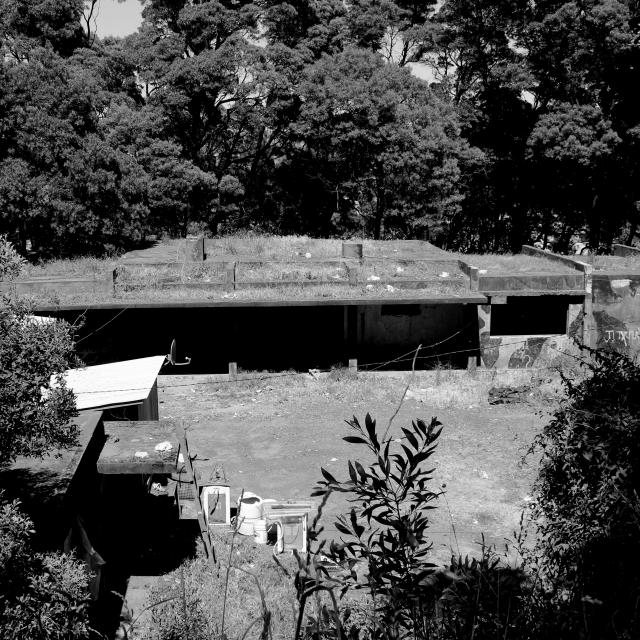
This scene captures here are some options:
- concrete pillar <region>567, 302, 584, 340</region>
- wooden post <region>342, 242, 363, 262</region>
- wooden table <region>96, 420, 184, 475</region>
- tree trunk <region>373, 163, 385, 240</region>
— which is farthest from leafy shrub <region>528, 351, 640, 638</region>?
tree trunk <region>373, 163, 385, 240</region>

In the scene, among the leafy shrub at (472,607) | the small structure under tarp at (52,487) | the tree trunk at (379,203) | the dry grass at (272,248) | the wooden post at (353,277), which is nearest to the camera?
the leafy shrub at (472,607)

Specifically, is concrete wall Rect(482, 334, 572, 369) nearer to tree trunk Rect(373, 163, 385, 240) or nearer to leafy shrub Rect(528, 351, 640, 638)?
tree trunk Rect(373, 163, 385, 240)

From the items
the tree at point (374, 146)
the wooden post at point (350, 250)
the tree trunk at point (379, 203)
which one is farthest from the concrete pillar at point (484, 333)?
the tree trunk at point (379, 203)

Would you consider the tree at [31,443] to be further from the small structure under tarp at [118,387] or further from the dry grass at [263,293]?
the dry grass at [263,293]

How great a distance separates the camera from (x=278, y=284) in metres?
20.6

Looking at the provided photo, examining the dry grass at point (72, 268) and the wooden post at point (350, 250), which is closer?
the dry grass at point (72, 268)

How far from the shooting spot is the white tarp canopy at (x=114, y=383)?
36.9 ft

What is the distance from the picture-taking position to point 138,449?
33.8ft

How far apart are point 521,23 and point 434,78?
15.0 feet

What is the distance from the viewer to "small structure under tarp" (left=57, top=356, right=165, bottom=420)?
11242 mm

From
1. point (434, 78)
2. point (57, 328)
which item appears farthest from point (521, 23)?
point (57, 328)

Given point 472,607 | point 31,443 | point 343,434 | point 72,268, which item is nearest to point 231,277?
point 72,268

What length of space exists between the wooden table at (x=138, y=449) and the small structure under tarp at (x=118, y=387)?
1.22 ft

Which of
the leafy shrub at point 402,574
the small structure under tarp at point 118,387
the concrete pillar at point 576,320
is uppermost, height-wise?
the leafy shrub at point 402,574
